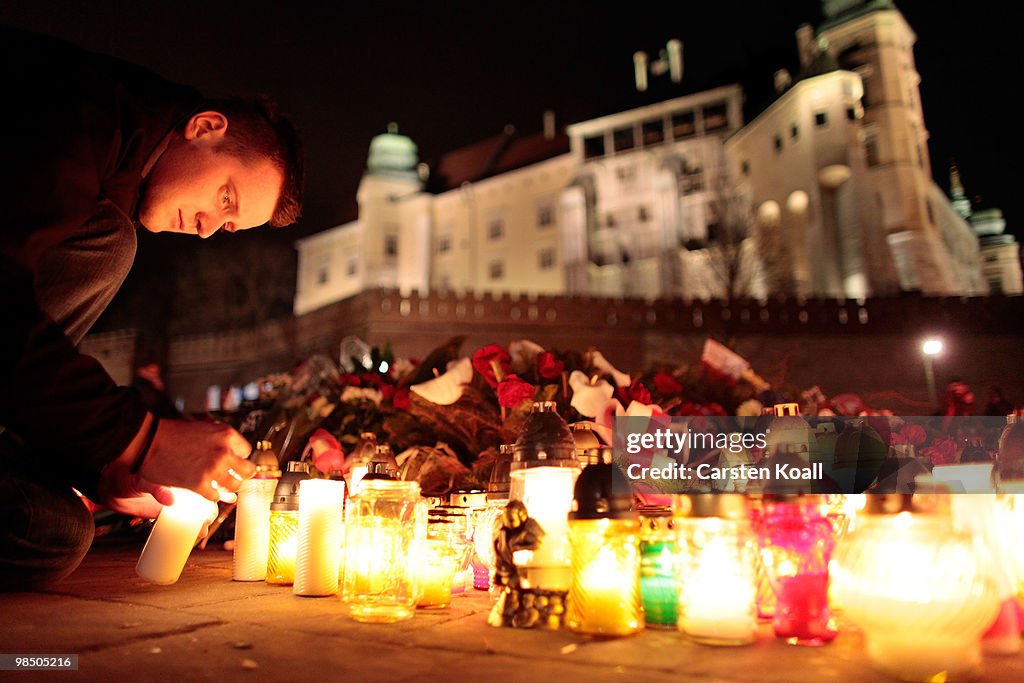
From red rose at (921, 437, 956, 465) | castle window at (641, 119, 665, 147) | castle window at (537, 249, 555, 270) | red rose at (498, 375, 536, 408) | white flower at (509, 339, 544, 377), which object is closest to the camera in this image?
red rose at (498, 375, 536, 408)

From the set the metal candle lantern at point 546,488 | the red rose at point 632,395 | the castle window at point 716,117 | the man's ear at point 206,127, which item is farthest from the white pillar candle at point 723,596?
the castle window at point 716,117

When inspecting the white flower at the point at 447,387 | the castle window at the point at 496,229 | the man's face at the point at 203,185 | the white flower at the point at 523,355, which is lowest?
the white flower at the point at 447,387

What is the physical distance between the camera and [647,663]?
1357 millimetres

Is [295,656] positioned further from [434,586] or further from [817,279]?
[817,279]

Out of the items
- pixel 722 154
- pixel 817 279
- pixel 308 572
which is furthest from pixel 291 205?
pixel 722 154

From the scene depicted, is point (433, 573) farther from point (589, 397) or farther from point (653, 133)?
point (653, 133)

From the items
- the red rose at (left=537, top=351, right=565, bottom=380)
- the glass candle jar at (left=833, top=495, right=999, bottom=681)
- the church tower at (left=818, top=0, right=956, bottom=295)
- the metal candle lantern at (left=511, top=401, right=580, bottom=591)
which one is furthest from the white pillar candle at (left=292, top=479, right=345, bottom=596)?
the church tower at (left=818, top=0, right=956, bottom=295)

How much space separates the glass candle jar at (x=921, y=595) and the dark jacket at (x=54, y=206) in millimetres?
1547

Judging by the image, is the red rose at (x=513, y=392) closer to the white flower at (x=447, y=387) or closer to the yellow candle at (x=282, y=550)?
the white flower at (x=447, y=387)

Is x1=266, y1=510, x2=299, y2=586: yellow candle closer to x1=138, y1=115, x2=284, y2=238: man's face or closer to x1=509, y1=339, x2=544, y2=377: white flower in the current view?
x1=138, y1=115, x2=284, y2=238: man's face

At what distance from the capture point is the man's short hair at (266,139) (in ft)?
6.56

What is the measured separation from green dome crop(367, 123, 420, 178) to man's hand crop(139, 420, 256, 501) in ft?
127

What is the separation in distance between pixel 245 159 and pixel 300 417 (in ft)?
7.20

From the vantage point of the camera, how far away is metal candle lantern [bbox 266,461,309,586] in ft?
7.63
